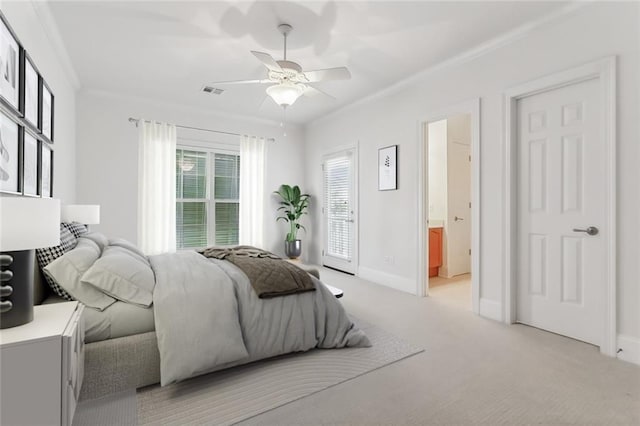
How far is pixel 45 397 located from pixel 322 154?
4.93 m

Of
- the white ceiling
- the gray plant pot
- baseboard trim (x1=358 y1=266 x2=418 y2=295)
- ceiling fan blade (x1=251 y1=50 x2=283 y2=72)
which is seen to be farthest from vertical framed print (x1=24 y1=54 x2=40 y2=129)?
baseboard trim (x1=358 y1=266 x2=418 y2=295)

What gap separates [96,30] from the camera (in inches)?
113

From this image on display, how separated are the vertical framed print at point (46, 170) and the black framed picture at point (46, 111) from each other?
113 millimetres

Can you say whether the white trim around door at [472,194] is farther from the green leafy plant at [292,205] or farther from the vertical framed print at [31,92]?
the vertical framed print at [31,92]

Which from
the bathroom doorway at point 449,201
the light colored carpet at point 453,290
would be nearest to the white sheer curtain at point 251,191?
the bathroom doorway at point 449,201

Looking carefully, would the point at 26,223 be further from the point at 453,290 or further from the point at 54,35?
the point at 453,290

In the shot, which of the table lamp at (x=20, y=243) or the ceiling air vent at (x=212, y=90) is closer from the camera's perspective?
the table lamp at (x=20, y=243)

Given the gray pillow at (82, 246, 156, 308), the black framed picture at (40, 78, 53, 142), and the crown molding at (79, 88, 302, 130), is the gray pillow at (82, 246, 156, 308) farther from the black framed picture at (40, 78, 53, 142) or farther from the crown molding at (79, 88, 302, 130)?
the crown molding at (79, 88, 302, 130)

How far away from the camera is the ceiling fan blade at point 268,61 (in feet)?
7.91

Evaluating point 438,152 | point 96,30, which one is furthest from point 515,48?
point 96,30

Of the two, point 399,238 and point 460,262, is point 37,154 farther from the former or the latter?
point 460,262

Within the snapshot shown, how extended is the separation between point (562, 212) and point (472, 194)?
779 mm

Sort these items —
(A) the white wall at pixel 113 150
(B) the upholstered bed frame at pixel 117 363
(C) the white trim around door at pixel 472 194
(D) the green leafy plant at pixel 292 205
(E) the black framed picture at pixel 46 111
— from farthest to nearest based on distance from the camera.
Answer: (D) the green leafy plant at pixel 292 205 < (A) the white wall at pixel 113 150 < (C) the white trim around door at pixel 472 194 < (E) the black framed picture at pixel 46 111 < (B) the upholstered bed frame at pixel 117 363

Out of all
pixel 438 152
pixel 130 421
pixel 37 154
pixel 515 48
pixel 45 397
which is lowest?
pixel 130 421
